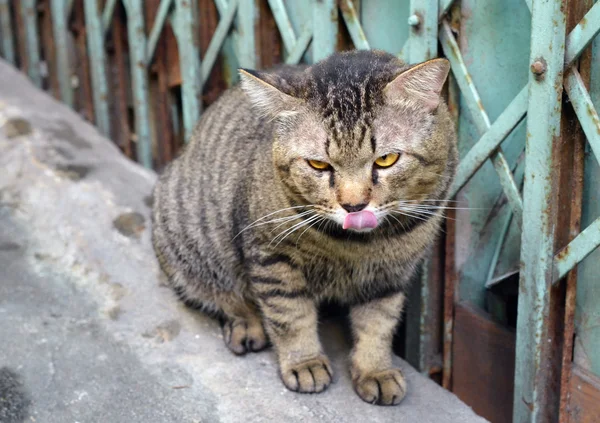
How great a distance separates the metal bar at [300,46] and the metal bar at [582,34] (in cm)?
109

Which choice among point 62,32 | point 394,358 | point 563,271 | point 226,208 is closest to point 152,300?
point 226,208

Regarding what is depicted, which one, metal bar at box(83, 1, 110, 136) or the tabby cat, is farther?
metal bar at box(83, 1, 110, 136)

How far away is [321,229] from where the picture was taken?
234 centimetres

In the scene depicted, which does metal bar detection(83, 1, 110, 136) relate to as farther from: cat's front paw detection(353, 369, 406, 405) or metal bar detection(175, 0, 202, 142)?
cat's front paw detection(353, 369, 406, 405)

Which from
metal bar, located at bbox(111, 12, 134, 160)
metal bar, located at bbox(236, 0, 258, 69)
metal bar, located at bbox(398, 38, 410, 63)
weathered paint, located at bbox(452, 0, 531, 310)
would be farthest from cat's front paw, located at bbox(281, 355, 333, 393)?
metal bar, located at bbox(111, 12, 134, 160)

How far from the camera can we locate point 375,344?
2.57 metres

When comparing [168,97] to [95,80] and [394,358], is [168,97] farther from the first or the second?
[394,358]

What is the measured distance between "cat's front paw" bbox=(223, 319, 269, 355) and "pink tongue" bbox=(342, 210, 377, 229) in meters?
0.87

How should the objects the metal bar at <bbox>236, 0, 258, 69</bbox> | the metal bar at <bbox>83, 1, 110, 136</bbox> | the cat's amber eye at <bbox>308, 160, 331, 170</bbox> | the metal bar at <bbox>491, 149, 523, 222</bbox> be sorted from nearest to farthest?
the cat's amber eye at <bbox>308, 160, 331, 170</bbox> < the metal bar at <bbox>491, 149, 523, 222</bbox> < the metal bar at <bbox>236, 0, 258, 69</bbox> < the metal bar at <bbox>83, 1, 110, 136</bbox>

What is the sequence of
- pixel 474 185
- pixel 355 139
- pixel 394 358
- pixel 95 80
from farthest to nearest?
pixel 95 80
pixel 394 358
pixel 474 185
pixel 355 139

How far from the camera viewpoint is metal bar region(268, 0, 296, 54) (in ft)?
9.78

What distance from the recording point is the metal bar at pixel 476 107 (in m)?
2.30

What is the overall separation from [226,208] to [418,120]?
862mm

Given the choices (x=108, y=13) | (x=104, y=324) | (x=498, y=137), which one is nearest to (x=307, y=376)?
(x=104, y=324)
